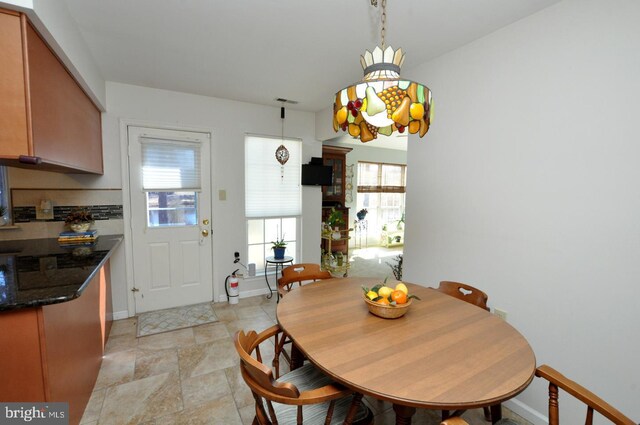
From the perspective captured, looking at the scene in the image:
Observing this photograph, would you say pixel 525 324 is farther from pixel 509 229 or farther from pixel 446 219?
pixel 446 219

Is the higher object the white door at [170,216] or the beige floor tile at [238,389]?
the white door at [170,216]

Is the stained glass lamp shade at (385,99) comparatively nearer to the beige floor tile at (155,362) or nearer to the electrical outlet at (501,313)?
the electrical outlet at (501,313)

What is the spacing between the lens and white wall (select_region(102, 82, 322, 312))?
306cm

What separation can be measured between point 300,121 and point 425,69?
194 centimetres

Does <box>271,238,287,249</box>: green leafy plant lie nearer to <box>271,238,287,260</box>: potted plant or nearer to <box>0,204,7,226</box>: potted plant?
<box>271,238,287,260</box>: potted plant

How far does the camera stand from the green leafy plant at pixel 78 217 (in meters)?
2.66

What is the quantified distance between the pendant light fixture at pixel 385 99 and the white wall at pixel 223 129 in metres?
2.42

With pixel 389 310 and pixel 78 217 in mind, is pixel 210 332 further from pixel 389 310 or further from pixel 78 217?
pixel 389 310

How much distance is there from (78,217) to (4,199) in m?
0.53

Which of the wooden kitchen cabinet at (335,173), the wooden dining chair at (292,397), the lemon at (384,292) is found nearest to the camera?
the wooden dining chair at (292,397)

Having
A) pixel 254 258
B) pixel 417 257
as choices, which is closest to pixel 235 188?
pixel 254 258

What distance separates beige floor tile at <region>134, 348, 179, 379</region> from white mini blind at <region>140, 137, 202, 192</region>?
66.8 inches

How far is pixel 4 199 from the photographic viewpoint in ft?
8.10

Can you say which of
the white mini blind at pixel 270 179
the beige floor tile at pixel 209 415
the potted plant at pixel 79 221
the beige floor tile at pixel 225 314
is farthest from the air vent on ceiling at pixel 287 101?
the beige floor tile at pixel 209 415
